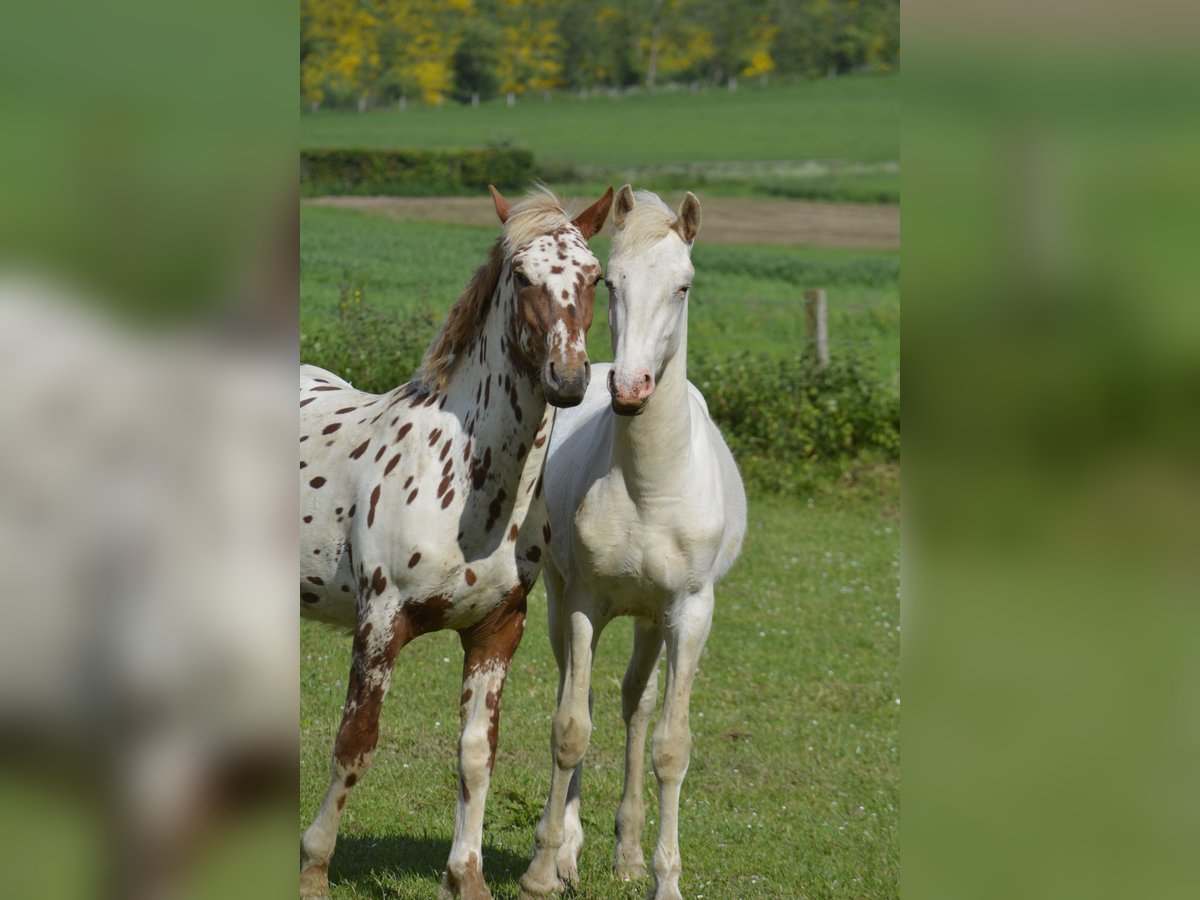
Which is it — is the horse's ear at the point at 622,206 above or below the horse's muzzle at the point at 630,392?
above

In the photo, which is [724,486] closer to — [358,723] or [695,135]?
[358,723]

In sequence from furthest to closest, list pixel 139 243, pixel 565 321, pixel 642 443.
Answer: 1. pixel 642 443
2. pixel 565 321
3. pixel 139 243

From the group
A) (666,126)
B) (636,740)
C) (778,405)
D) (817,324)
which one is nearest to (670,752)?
(636,740)

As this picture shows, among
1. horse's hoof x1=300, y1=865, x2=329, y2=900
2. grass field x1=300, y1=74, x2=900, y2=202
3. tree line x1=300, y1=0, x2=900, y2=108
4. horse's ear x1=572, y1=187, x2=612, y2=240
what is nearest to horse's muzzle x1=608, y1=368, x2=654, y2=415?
horse's ear x1=572, y1=187, x2=612, y2=240

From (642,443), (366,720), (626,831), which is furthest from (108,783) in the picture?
(626,831)

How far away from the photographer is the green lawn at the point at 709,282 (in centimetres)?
1759

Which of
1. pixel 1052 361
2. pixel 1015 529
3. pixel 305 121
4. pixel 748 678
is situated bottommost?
pixel 748 678

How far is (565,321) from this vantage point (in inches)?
142

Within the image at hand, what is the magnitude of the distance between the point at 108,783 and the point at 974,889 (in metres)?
0.67

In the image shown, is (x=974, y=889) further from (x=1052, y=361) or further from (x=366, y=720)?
(x=366, y=720)

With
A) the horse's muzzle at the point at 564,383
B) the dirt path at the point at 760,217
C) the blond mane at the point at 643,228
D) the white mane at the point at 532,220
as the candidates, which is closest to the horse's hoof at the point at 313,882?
the horse's muzzle at the point at 564,383

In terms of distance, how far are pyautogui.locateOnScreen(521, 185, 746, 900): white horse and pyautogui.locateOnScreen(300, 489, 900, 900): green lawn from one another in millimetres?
537

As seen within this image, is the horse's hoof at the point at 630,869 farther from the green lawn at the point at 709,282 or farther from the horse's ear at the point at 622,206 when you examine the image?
the green lawn at the point at 709,282

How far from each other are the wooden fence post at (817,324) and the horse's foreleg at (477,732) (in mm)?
9708
